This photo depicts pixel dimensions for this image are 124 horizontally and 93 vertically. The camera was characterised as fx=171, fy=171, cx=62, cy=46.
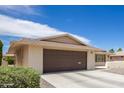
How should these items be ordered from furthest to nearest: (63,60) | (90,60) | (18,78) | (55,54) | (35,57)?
(90,60), (63,60), (55,54), (35,57), (18,78)

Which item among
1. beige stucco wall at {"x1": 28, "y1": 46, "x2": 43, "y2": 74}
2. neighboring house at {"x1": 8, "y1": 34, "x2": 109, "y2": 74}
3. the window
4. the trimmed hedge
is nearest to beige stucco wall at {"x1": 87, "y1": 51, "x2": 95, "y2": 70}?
neighboring house at {"x1": 8, "y1": 34, "x2": 109, "y2": 74}

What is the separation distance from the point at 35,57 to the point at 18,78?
8.66m

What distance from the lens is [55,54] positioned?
16.8m

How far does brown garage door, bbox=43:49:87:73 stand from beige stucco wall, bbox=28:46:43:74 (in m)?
0.64

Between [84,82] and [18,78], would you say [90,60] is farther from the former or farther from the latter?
[18,78]

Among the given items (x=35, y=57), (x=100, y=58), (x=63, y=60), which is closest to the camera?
(x=35, y=57)

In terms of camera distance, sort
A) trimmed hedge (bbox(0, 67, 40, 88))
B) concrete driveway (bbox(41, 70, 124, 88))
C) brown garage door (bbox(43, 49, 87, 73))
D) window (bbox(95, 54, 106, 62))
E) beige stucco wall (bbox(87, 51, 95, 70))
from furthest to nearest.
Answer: window (bbox(95, 54, 106, 62)), beige stucco wall (bbox(87, 51, 95, 70)), brown garage door (bbox(43, 49, 87, 73)), concrete driveway (bbox(41, 70, 124, 88)), trimmed hedge (bbox(0, 67, 40, 88))

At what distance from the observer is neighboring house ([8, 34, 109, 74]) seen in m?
14.9

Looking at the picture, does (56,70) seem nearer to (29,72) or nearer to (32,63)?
(32,63)

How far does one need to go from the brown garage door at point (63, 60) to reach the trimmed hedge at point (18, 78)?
902 cm

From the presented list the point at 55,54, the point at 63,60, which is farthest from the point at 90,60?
the point at 55,54

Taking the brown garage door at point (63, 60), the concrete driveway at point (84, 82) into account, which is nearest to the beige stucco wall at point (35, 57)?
the brown garage door at point (63, 60)

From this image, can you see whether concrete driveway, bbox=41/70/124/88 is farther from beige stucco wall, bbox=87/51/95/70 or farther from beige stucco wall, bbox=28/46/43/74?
beige stucco wall, bbox=87/51/95/70
